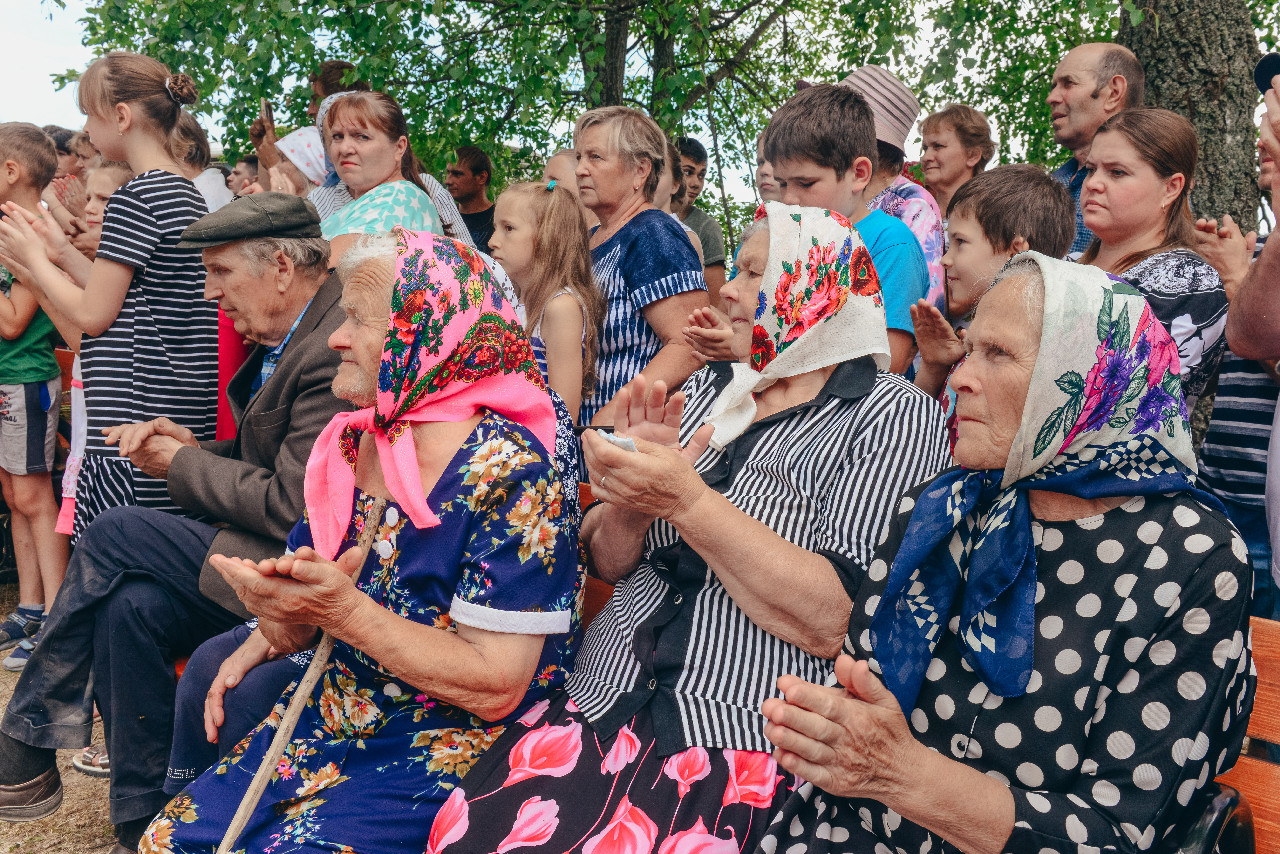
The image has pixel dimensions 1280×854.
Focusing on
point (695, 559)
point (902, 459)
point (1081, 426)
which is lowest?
point (695, 559)

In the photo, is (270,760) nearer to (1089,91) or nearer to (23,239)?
(23,239)

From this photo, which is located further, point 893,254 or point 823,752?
point 893,254

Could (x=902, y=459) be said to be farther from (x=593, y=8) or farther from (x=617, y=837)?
(x=593, y=8)

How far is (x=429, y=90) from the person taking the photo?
699 cm

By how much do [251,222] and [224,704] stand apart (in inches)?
57.4

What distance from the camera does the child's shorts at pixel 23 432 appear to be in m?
4.81

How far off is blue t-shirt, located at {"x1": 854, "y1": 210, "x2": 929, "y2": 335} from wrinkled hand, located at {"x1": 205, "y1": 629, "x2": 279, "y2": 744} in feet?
7.08

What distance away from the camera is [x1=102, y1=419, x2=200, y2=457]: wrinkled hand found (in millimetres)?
2914

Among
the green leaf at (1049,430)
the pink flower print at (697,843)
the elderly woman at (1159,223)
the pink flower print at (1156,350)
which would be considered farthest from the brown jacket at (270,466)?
the elderly woman at (1159,223)

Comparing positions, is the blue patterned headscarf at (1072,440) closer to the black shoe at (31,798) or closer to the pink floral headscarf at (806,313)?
the pink floral headscarf at (806,313)

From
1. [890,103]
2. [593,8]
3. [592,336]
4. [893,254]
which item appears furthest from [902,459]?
[593,8]

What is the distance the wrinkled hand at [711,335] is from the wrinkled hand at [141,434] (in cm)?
160

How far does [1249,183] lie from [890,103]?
7.19 feet

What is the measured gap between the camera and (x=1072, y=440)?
165 cm
